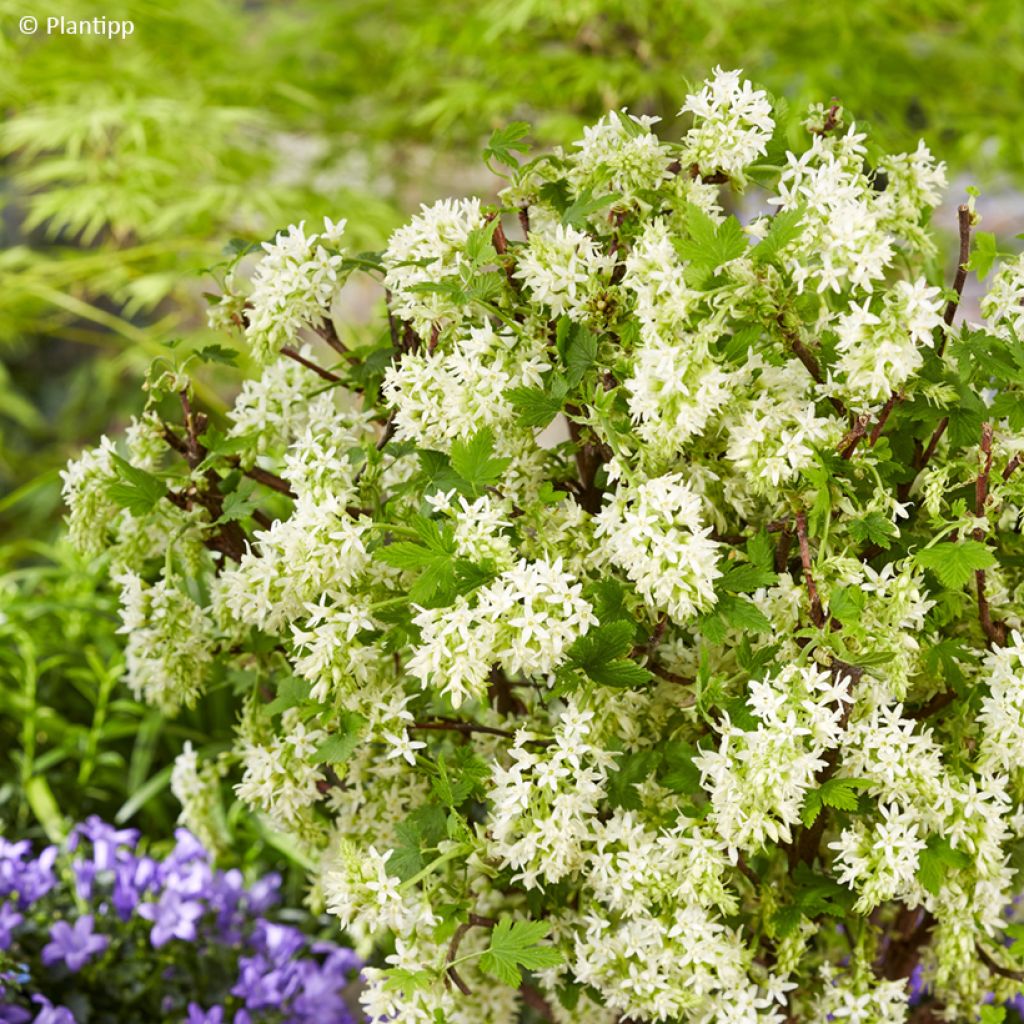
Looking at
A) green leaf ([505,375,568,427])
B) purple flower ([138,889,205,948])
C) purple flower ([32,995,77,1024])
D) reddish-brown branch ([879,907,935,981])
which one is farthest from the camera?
purple flower ([138,889,205,948])

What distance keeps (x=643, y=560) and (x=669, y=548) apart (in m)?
0.02

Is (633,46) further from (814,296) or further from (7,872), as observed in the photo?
(7,872)

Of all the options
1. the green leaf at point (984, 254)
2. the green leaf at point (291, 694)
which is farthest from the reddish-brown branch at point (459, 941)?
the green leaf at point (984, 254)

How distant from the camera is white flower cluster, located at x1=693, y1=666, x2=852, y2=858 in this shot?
868mm

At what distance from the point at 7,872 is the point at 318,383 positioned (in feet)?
2.98

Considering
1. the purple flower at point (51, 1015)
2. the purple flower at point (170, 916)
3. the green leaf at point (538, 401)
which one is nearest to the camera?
the green leaf at point (538, 401)

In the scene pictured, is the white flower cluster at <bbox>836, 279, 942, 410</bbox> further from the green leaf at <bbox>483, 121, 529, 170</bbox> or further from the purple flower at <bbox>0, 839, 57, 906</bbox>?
the purple flower at <bbox>0, 839, 57, 906</bbox>

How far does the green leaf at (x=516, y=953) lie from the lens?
92 cm

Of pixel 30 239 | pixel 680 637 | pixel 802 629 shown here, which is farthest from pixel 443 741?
pixel 30 239

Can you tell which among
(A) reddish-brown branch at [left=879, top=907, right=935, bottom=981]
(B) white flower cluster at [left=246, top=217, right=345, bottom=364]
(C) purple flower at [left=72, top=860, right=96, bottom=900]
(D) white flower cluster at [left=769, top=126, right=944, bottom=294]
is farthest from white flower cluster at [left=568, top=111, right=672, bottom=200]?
(C) purple flower at [left=72, top=860, right=96, bottom=900]

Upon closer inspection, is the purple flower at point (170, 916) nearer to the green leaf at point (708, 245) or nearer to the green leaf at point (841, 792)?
the green leaf at point (841, 792)

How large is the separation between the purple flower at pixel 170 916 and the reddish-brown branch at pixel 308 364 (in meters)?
0.76

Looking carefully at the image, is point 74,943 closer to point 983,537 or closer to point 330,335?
point 330,335

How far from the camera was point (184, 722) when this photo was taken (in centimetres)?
224
